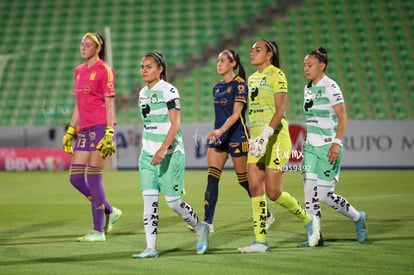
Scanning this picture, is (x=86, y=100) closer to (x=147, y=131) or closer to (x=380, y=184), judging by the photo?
(x=147, y=131)

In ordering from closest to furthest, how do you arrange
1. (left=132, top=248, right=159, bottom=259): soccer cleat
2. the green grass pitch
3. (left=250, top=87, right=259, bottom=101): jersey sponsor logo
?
the green grass pitch
(left=132, top=248, right=159, bottom=259): soccer cleat
(left=250, top=87, right=259, bottom=101): jersey sponsor logo

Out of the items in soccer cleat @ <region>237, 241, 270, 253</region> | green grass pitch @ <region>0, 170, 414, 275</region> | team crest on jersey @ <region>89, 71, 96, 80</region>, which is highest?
team crest on jersey @ <region>89, 71, 96, 80</region>

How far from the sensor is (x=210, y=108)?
27125mm

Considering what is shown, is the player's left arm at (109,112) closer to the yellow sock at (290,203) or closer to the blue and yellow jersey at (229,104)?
the blue and yellow jersey at (229,104)

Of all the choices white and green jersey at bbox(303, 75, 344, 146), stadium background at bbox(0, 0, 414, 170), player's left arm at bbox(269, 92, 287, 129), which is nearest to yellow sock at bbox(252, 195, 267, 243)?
player's left arm at bbox(269, 92, 287, 129)

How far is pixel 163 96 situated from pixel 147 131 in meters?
0.41

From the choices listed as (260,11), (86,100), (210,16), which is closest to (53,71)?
(210,16)

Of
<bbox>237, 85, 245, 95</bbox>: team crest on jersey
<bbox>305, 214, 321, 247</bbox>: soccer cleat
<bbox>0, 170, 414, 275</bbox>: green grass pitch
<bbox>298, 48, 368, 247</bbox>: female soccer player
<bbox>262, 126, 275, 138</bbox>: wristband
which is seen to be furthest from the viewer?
<bbox>237, 85, 245, 95</bbox>: team crest on jersey

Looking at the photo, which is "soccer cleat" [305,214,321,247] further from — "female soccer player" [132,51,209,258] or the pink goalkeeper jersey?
the pink goalkeeper jersey

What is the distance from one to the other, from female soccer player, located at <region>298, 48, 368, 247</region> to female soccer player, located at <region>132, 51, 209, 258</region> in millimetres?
1671

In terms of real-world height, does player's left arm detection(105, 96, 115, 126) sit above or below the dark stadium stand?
below

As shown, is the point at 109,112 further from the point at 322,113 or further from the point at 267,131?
the point at 322,113

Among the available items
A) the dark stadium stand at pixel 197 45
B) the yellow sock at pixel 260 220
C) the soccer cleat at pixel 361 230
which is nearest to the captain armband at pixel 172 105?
the yellow sock at pixel 260 220

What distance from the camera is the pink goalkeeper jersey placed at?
9469 mm
